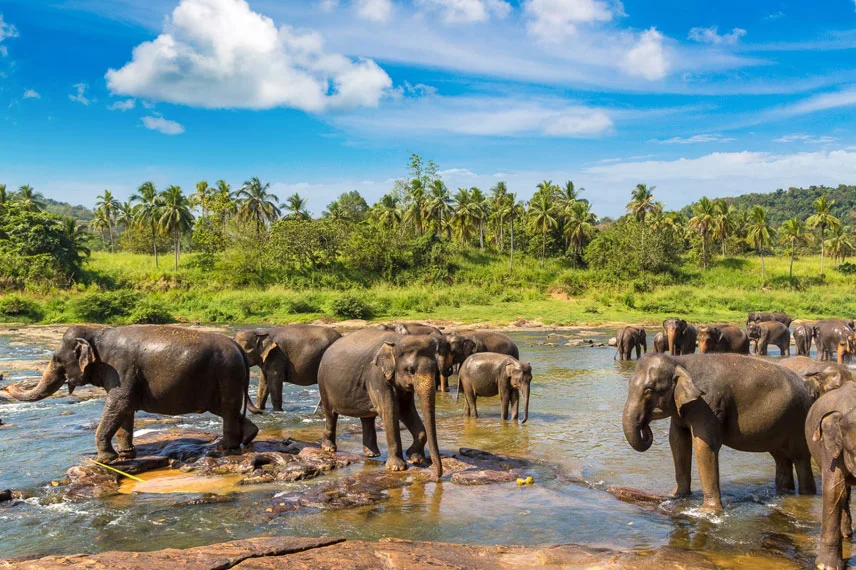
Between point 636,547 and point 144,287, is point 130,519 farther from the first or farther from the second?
point 144,287

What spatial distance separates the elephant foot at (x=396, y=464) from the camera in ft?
35.4

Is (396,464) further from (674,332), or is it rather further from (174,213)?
(174,213)

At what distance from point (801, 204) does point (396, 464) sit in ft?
663

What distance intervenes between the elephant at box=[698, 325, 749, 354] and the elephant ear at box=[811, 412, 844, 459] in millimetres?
18442

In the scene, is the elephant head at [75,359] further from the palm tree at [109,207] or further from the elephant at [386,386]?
the palm tree at [109,207]

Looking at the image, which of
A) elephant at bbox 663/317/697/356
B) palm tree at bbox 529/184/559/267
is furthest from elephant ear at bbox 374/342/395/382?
palm tree at bbox 529/184/559/267

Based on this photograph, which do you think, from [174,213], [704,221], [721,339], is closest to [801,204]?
[704,221]

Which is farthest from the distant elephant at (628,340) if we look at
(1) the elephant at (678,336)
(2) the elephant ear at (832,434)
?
(2) the elephant ear at (832,434)

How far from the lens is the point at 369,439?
1206cm

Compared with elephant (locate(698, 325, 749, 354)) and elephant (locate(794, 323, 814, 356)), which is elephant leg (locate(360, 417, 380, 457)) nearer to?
elephant (locate(698, 325, 749, 354))

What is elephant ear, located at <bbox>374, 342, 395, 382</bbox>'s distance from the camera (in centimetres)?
1051

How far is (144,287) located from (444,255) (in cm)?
2836

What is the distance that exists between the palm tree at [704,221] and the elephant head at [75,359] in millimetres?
78174

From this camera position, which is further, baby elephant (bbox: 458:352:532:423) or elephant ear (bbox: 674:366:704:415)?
baby elephant (bbox: 458:352:532:423)
